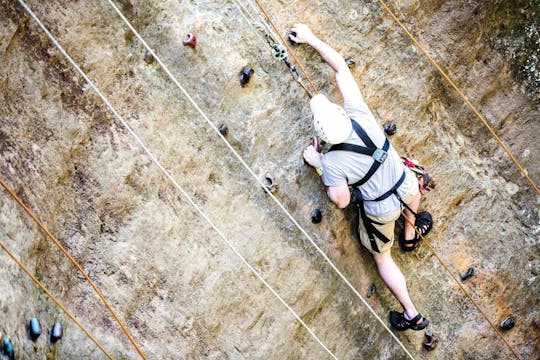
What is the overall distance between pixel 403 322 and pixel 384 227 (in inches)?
43.1

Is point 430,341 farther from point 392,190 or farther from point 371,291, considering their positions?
point 392,190

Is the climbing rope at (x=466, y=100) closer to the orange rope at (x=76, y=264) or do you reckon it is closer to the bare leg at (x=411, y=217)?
the bare leg at (x=411, y=217)

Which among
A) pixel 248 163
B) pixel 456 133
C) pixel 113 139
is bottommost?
pixel 456 133

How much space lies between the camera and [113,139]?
570 cm

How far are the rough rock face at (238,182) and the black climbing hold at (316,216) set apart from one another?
7 centimetres

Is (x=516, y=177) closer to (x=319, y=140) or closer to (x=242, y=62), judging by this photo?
(x=319, y=140)

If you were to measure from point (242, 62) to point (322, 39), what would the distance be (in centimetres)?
88

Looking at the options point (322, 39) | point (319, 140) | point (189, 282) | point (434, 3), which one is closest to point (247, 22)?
point (322, 39)

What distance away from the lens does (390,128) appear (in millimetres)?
6781

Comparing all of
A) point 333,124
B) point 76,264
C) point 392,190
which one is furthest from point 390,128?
point 76,264

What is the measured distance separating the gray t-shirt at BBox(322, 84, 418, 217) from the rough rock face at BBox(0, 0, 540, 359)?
1.69ft

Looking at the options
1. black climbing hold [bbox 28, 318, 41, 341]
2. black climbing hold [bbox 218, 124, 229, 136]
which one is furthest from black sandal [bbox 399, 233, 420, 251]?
black climbing hold [bbox 28, 318, 41, 341]

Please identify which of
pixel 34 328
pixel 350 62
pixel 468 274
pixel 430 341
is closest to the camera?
pixel 34 328

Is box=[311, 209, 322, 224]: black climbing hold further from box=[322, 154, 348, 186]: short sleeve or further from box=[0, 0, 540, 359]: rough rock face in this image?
box=[322, 154, 348, 186]: short sleeve
